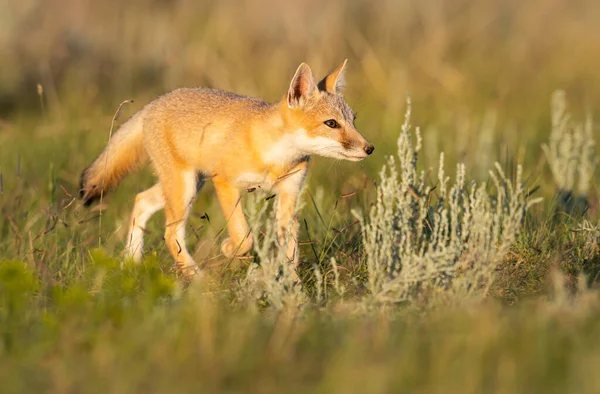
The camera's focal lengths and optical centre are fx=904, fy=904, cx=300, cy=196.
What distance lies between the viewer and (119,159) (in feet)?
19.5

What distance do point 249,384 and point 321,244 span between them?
223cm

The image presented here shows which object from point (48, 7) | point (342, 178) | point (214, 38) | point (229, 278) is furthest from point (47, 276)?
point (48, 7)

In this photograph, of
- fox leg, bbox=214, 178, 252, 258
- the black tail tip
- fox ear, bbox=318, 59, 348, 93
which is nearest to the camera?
fox leg, bbox=214, 178, 252, 258

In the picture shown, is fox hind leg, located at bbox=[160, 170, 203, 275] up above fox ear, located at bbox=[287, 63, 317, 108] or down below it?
below

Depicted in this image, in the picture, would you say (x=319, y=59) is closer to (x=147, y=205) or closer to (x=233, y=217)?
(x=147, y=205)

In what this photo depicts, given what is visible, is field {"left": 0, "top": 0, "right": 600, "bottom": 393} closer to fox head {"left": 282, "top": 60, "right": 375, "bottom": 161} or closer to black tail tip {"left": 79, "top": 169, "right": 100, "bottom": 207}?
black tail tip {"left": 79, "top": 169, "right": 100, "bottom": 207}

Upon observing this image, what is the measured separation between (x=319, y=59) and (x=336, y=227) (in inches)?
165

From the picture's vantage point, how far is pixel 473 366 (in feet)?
10.3

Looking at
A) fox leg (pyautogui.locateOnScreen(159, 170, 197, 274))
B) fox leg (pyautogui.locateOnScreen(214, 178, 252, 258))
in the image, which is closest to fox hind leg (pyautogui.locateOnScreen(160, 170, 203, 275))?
fox leg (pyautogui.locateOnScreen(159, 170, 197, 274))

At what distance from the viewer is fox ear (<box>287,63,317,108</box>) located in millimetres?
5301

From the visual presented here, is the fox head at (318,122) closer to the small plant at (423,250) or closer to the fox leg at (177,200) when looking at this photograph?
the small plant at (423,250)

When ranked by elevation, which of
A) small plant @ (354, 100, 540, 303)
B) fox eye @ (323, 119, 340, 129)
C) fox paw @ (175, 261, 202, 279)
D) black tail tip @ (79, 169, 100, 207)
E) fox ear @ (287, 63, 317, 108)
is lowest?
fox paw @ (175, 261, 202, 279)

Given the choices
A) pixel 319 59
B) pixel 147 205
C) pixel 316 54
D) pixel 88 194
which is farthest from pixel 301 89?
pixel 316 54

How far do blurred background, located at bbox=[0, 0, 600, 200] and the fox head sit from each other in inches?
94.6
